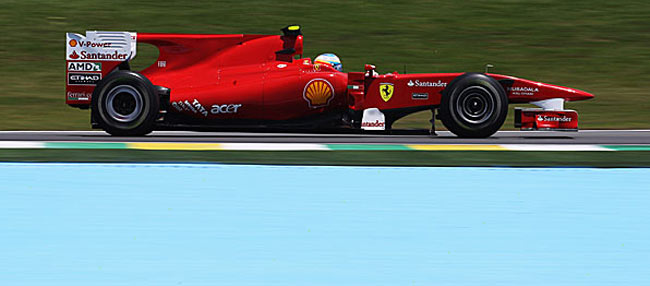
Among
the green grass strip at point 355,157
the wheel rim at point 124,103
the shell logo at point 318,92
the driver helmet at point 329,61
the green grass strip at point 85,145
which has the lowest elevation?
the green grass strip at point 85,145

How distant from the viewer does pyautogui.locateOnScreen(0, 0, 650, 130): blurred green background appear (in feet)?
57.6

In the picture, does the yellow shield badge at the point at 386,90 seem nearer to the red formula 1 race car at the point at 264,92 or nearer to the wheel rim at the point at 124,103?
the red formula 1 race car at the point at 264,92

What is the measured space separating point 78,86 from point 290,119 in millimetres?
2518

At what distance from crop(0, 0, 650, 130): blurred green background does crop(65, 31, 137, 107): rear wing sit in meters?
4.20

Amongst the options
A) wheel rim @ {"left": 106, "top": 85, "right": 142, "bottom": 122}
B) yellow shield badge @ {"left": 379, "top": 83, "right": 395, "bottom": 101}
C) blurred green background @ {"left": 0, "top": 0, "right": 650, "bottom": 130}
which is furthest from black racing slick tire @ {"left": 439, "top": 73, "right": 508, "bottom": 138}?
blurred green background @ {"left": 0, "top": 0, "right": 650, "bottom": 130}

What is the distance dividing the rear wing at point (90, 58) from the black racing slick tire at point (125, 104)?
0.26 meters

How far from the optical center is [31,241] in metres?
5.25

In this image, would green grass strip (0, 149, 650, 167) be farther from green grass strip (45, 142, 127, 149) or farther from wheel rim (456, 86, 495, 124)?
wheel rim (456, 86, 495, 124)

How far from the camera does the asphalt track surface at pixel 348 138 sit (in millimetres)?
11148

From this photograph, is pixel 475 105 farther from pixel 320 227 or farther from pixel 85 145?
pixel 320 227

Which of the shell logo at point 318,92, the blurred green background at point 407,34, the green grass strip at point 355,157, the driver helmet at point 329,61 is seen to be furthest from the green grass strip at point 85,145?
the blurred green background at point 407,34

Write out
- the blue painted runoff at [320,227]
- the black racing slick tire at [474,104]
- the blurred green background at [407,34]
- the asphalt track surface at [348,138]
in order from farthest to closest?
the blurred green background at [407,34] < the asphalt track surface at [348,138] < the black racing slick tire at [474,104] < the blue painted runoff at [320,227]

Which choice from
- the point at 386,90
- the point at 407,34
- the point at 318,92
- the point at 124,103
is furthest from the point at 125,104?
the point at 407,34

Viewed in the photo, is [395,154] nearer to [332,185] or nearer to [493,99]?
[493,99]
